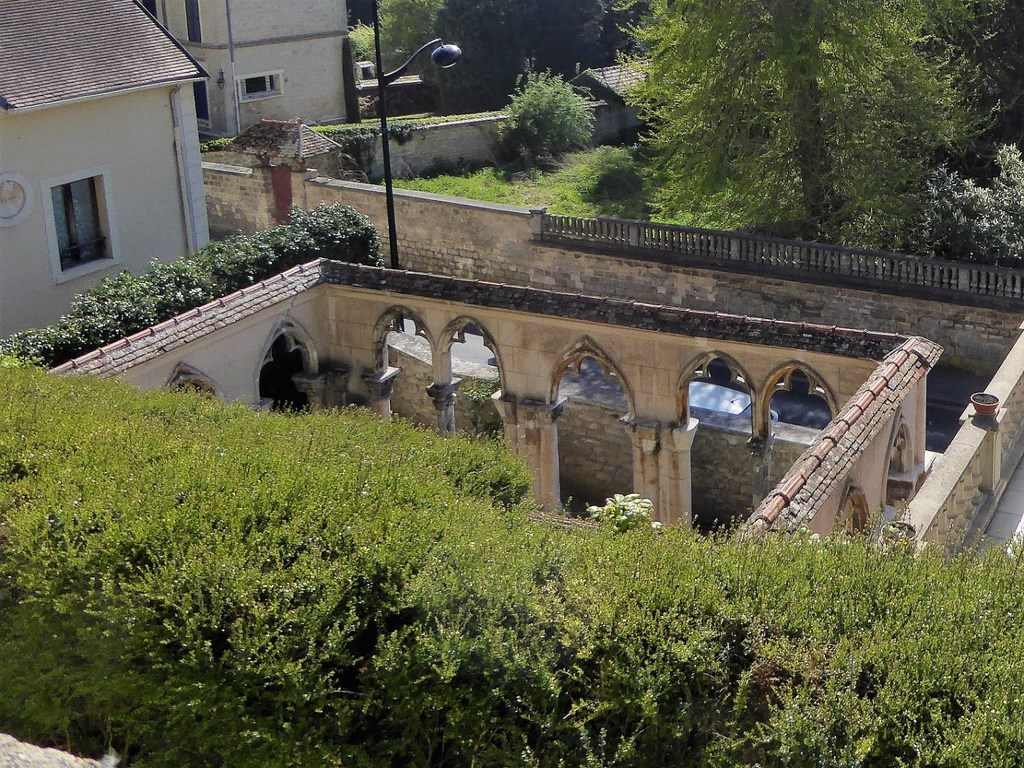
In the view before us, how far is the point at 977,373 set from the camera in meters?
24.1

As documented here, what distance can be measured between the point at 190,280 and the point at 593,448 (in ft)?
22.1

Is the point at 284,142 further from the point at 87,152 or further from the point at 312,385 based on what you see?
the point at 312,385

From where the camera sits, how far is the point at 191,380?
1684 cm

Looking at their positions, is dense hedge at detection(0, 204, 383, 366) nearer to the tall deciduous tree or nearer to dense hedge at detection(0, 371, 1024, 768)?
dense hedge at detection(0, 371, 1024, 768)

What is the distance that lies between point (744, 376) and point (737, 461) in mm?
3721

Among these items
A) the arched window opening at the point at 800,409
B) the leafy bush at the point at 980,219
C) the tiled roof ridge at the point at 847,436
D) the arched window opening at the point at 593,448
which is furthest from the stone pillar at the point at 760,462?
the leafy bush at the point at 980,219

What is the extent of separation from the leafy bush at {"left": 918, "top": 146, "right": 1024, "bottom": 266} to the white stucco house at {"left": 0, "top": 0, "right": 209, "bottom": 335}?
45.1 feet

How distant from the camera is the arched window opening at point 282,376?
64.5 ft

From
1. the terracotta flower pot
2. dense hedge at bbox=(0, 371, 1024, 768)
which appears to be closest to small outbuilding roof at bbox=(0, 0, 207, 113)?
dense hedge at bbox=(0, 371, 1024, 768)

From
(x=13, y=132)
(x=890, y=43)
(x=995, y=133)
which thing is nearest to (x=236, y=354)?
(x=13, y=132)

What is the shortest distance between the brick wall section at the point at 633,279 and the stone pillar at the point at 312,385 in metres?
10.0

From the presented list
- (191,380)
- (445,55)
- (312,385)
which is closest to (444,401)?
(312,385)

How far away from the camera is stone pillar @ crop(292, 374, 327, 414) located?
1903cm

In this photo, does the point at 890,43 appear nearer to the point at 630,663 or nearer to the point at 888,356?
the point at 888,356
